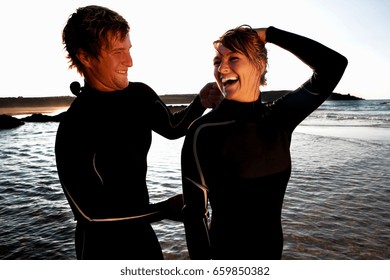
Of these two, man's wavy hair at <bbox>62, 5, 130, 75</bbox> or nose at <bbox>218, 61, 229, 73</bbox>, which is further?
man's wavy hair at <bbox>62, 5, 130, 75</bbox>

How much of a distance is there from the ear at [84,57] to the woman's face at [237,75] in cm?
103

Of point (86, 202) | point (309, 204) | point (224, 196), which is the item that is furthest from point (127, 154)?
point (309, 204)

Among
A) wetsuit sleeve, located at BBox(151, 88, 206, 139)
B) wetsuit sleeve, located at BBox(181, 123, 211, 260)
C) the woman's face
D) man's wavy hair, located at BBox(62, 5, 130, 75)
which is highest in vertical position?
man's wavy hair, located at BBox(62, 5, 130, 75)

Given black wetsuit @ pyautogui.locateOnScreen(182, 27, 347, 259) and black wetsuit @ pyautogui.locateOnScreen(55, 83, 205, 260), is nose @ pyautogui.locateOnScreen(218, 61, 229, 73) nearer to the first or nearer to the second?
black wetsuit @ pyautogui.locateOnScreen(182, 27, 347, 259)

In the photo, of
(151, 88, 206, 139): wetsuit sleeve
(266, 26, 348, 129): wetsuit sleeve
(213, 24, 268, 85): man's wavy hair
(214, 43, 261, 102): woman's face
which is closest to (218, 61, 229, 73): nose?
(214, 43, 261, 102): woman's face

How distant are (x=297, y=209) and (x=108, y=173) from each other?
205 inches

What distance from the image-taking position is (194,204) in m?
1.94

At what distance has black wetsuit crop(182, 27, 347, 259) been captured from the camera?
6.31ft

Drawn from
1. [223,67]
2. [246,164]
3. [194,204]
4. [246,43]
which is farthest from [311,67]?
[194,204]

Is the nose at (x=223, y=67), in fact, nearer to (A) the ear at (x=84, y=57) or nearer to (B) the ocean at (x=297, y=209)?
(A) the ear at (x=84, y=57)

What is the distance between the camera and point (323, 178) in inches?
338

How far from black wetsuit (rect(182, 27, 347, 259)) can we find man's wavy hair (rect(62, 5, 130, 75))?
1.02m

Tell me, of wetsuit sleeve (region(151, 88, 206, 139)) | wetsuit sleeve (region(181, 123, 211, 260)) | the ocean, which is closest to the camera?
wetsuit sleeve (region(181, 123, 211, 260))

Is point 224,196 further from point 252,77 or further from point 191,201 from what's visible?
point 252,77
